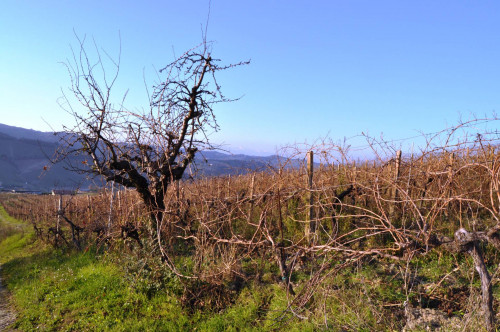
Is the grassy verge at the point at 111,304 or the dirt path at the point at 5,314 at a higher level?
the grassy verge at the point at 111,304

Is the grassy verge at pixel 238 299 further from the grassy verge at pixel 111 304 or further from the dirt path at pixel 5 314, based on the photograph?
the dirt path at pixel 5 314

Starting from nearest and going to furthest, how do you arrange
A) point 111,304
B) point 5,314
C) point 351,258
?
point 351,258
point 111,304
point 5,314

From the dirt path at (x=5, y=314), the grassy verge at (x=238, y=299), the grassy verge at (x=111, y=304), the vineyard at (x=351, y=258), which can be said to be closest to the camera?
the vineyard at (x=351, y=258)

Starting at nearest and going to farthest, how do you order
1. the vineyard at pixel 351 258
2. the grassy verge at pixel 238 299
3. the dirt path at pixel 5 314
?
the vineyard at pixel 351 258 → the grassy verge at pixel 238 299 → the dirt path at pixel 5 314

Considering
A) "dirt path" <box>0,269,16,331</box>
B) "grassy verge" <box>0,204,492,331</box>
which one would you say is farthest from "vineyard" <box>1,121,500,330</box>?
"dirt path" <box>0,269,16,331</box>

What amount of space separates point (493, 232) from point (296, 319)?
8.34ft

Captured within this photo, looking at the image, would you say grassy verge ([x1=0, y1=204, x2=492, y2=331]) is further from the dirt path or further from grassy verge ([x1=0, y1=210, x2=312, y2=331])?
the dirt path

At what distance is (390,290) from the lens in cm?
412

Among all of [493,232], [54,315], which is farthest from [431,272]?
[54,315]

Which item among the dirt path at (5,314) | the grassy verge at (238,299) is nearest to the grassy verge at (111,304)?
the grassy verge at (238,299)

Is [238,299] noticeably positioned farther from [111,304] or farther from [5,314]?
[5,314]

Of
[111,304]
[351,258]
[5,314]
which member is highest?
[351,258]

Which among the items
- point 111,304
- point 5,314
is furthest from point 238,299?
point 5,314

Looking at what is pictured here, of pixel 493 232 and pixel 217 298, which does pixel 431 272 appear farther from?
pixel 217 298
